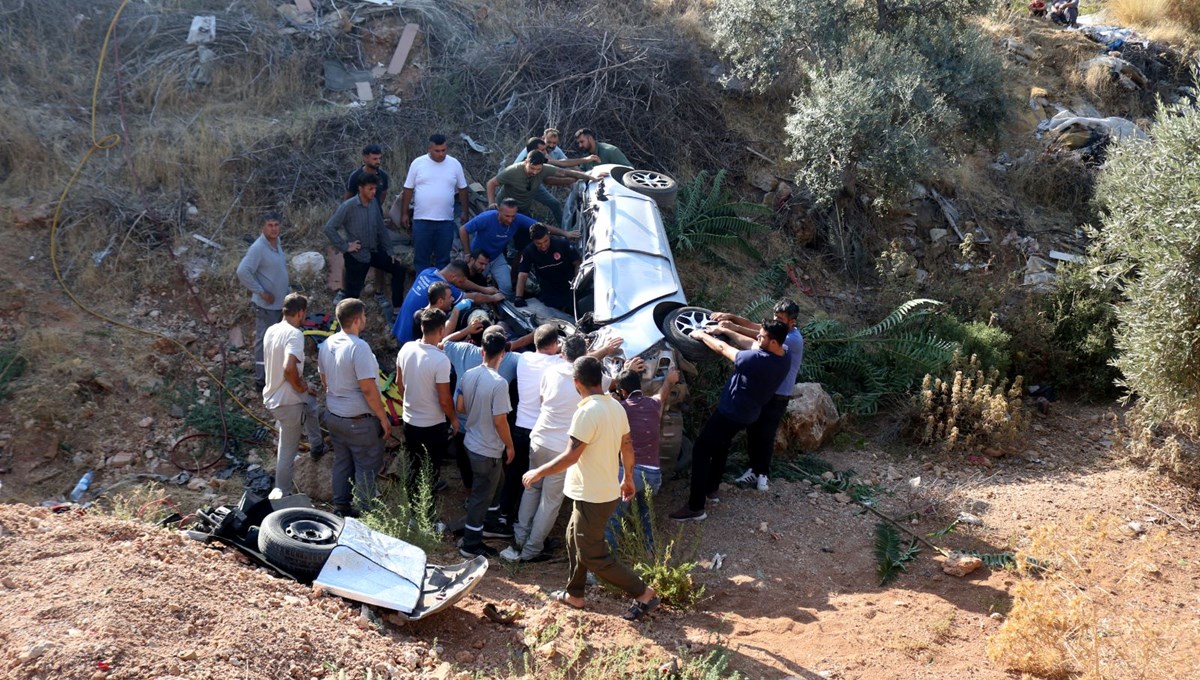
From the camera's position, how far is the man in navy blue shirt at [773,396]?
22.5 ft

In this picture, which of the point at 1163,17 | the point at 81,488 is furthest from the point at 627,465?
the point at 1163,17

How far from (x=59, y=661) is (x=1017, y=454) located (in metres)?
7.43

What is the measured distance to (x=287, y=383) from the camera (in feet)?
21.6

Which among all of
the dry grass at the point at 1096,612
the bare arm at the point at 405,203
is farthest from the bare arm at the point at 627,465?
the bare arm at the point at 405,203

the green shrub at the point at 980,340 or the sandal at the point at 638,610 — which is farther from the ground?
the green shrub at the point at 980,340

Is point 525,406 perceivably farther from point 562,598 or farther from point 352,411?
point 562,598

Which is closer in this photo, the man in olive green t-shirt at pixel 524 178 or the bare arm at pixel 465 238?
the bare arm at pixel 465 238

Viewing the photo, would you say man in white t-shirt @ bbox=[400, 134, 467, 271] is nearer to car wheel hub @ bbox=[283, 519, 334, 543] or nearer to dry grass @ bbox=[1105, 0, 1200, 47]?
car wheel hub @ bbox=[283, 519, 334, 543]

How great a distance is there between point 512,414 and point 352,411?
3.79ft

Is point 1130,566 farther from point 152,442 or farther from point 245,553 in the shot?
point 152,442

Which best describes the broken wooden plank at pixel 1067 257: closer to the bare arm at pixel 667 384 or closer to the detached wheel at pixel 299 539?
the bare arm at pixel 667 384

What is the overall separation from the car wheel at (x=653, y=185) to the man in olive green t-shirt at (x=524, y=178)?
358mm

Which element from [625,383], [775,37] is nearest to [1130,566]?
[625,383]

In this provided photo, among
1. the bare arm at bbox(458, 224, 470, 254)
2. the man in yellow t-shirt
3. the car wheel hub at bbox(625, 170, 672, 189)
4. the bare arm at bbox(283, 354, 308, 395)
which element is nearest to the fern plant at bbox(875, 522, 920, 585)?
the man in yellow t-shirt
